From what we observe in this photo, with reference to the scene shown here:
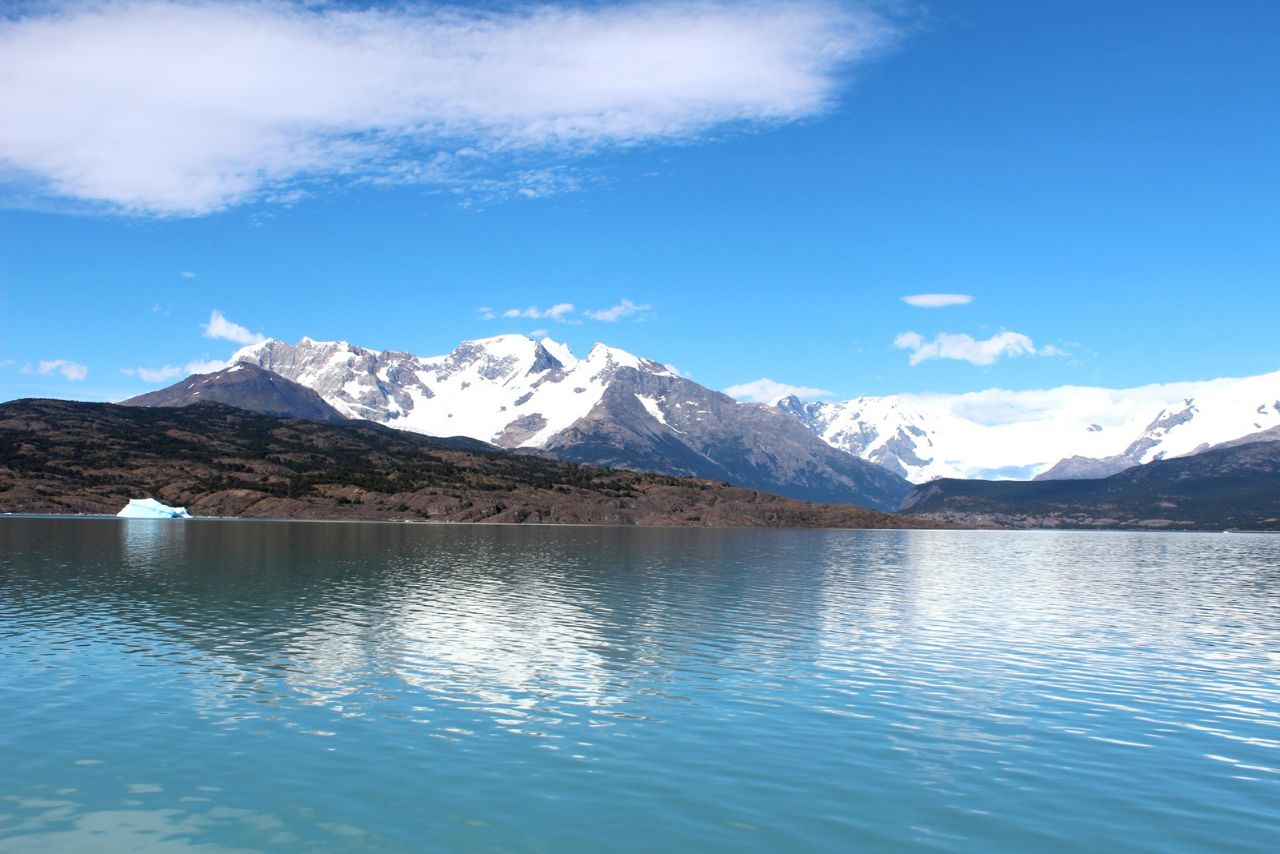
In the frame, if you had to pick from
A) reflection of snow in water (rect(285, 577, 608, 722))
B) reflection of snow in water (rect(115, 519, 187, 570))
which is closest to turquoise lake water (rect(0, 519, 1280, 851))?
reflection of snow in water (rect(285, 577, 608, 722))

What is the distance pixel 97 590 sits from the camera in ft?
298

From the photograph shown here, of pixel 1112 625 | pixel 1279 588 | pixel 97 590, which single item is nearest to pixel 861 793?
pixel 1112 625

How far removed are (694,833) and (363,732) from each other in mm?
16430

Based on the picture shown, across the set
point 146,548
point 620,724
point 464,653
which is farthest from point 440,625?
point 146,548

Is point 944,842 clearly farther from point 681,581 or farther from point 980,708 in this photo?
point 681,581

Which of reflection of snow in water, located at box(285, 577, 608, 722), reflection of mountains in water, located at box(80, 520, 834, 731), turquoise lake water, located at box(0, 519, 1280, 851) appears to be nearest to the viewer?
turquoise lake water, located at box(0, 519, 1280, 851)

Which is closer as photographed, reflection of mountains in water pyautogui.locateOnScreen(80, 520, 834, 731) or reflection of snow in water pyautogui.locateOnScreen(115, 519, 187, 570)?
reflection of mountains in water pyautogui.locateOnScreen(80, 520, 834, 731)

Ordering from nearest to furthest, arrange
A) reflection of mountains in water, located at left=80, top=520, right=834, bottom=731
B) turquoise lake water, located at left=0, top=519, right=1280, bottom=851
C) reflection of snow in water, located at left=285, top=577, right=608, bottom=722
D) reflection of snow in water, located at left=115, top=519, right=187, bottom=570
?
1. turquoise lake water, located at left=0, top=519, right=1280, bottom=851
2. reflection of mountains in water, located at left=80, top=520, right=834, bottom=731
3. reflection of snow in water, located at left=285, top=577, right=608, bottom=722
4. reflection of snow in water, located at left=115, top=519, right=187, bottom=570

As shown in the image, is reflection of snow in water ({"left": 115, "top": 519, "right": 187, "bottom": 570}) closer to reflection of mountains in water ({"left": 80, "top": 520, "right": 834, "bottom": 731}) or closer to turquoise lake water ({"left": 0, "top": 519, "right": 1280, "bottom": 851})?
reflection of mountains in water ({"left": 80, "top": 520, "right": 834, "bottom": 731})

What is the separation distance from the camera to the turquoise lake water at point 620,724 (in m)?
30.0

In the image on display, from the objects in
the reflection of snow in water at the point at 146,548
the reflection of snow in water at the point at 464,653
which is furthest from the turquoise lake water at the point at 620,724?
the reflection of snow in water at the point at 146,548

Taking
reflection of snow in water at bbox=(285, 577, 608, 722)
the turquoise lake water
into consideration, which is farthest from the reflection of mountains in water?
the turquoise lake water

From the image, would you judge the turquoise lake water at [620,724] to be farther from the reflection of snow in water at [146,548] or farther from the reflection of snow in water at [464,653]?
the reflection of snow in water at [146,548]

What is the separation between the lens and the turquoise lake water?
30016mm
